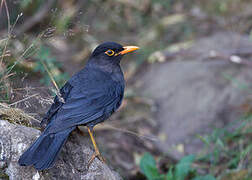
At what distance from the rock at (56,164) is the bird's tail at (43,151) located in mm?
134

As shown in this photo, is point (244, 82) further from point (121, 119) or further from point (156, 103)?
point (121, 119)

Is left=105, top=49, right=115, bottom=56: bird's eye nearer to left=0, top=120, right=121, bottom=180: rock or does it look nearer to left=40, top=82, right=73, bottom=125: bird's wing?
left=40, top=82, right=73, bottom=125: bird's wing

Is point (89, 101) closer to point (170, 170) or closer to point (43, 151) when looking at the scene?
point (43, 151)

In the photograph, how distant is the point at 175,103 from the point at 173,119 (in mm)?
330

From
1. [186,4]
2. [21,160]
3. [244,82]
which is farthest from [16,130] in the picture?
[186,4]

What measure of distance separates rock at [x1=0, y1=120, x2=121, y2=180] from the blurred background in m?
0.24

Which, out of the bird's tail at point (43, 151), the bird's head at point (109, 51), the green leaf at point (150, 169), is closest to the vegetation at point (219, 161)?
the green leaf at point (150, 169)

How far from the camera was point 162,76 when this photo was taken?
7.23 m

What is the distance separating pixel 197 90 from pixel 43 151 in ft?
13.0

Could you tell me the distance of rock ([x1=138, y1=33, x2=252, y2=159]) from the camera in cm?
595

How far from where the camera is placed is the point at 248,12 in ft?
24.5

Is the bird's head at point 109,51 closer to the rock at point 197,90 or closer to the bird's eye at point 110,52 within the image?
the bird's eye at point 110,52

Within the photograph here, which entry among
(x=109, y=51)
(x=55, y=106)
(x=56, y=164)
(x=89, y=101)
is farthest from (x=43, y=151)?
(x=109, y=51)

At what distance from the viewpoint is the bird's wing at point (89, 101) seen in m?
3.67
